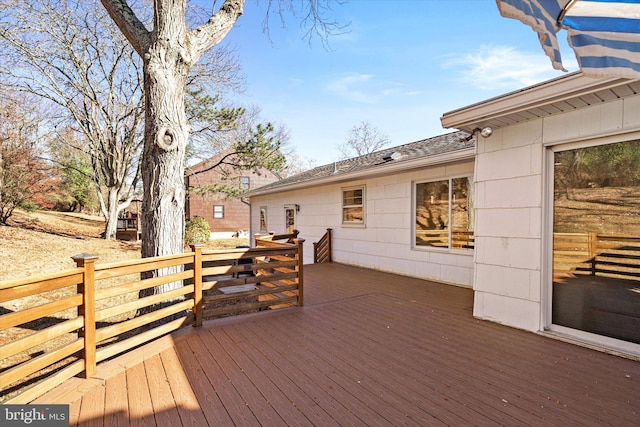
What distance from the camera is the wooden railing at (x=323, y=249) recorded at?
371 inches

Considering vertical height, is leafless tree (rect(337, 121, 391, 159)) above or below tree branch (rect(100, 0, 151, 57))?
above

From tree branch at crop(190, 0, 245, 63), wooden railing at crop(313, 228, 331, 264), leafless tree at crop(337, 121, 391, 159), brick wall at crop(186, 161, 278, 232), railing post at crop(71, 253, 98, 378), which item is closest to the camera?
railing post at crop(71, 253, 98, 378)

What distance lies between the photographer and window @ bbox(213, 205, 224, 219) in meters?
23.8

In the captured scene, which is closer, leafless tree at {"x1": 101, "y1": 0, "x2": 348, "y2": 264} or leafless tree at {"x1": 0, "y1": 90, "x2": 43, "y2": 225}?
leafless tree at {"x1": 101, "y1": 0, "x2": 348, "y2": 264}

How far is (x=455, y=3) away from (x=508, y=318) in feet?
19.8

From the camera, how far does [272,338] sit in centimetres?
353

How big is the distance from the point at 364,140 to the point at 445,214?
75.9 feet

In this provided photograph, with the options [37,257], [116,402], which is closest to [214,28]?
[116,402]

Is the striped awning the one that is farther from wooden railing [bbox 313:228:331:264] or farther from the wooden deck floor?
wooden railing [bbox 313:228:331:264]

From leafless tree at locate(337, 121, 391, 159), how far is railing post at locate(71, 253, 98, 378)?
26498 millimetres

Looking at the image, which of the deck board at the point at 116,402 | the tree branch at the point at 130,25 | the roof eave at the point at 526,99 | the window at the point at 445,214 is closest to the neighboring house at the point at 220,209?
the window at the point at 445,214

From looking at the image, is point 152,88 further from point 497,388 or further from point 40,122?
point 40,122

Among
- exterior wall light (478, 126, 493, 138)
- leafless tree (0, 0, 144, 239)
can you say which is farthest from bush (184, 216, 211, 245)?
exterior wall light (478, 126, 493, 138)

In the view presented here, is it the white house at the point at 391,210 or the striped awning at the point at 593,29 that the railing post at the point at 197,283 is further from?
the white house at the point at 391,210
